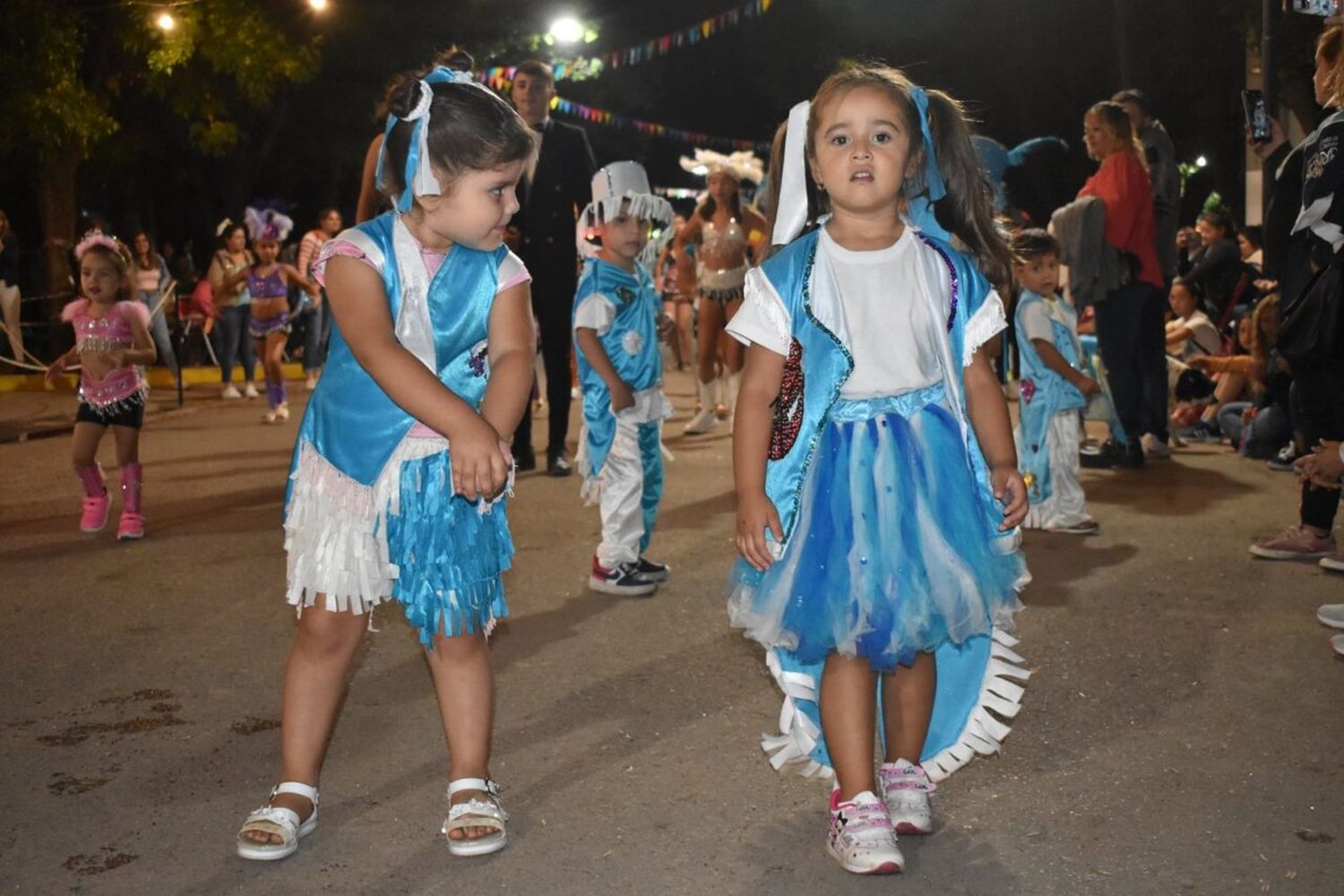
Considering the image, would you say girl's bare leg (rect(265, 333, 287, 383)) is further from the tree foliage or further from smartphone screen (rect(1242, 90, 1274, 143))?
smartphone screen (rect(1242, 90, 1274, 143))

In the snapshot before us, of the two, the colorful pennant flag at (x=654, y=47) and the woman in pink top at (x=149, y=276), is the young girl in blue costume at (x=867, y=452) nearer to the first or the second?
the woman in pink top at (x=149, y=276)

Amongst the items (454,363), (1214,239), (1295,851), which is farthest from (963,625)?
(1214,239)

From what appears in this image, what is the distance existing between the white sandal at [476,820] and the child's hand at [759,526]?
84 cm

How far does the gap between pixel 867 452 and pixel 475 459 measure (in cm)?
88

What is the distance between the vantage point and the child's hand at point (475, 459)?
129 inches

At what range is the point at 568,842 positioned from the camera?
11.8 ft

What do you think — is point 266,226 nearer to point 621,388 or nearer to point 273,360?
point 273,360

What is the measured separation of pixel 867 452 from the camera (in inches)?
137

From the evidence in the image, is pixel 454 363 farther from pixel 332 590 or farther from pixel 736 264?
pixel 736 264

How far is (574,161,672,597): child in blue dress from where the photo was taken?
20.7 feet

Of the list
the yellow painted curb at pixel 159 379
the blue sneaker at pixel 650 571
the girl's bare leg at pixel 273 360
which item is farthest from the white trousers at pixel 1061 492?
the yellow painted curb at pixel 159 379

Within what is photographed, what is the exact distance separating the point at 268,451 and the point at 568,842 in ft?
25.9

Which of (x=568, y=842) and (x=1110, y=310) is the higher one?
(x=1110, y=310)

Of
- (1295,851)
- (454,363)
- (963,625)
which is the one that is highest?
(454,363)
